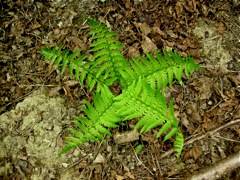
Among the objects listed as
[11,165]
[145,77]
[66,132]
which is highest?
[145,77]

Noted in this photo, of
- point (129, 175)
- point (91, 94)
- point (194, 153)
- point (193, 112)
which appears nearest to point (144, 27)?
point (91, 94)

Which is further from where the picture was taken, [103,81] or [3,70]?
[3,70]

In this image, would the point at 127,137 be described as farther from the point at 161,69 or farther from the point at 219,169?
the point at 219,169

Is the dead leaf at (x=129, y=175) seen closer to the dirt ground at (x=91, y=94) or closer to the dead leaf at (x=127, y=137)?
the dirt ground at (x=91, y=94)

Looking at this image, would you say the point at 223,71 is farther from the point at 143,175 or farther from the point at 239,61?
the point at 143,175

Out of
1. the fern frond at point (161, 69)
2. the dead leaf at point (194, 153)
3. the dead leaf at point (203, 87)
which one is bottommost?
the dead leaf at point (194, 153)

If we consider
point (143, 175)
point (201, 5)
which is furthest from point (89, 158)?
point (201, 5)

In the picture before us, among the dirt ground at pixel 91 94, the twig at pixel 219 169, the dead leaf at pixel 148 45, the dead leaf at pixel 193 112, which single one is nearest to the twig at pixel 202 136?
the dirt ground at pixel 91 94
